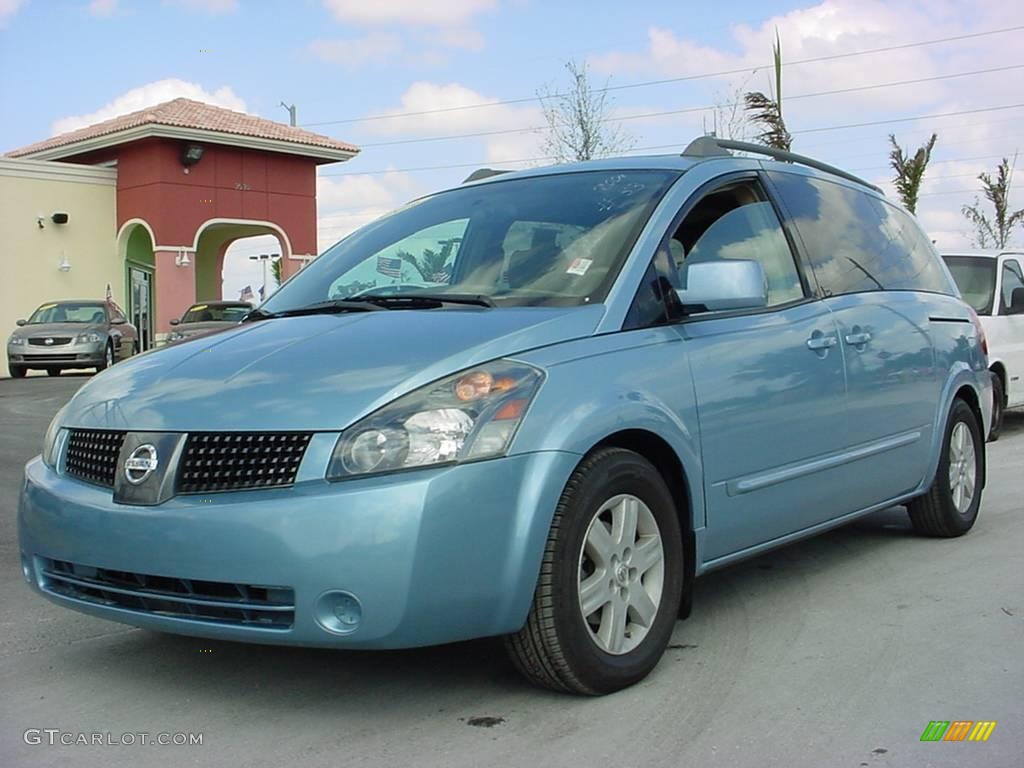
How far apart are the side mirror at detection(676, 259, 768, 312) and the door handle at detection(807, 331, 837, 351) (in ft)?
2.03

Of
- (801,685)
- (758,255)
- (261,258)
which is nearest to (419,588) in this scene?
(801,685)

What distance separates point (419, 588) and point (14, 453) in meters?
7.50

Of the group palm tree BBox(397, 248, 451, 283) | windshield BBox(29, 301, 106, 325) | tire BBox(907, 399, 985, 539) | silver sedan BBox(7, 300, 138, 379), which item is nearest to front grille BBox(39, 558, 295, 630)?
palm tree BBox(397, 248, 451, 283)

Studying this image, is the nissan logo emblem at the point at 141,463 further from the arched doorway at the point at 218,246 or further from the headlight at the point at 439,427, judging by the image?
the arched doorway at the point at 218,246

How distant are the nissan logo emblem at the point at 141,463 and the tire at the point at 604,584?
115 cm

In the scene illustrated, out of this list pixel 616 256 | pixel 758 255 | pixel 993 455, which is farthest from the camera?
pixel 993 455

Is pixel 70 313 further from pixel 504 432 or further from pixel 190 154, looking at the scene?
pixel 504 432

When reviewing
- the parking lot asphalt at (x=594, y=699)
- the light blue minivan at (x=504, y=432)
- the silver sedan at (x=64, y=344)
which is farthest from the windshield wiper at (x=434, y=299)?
the silver sedan at (x=64, y=344)

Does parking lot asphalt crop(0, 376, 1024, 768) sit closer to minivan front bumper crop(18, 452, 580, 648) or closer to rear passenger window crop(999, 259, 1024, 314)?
Answer: minivan front bumper crop(18, 452, 580, 648)

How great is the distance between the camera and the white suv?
10797mm

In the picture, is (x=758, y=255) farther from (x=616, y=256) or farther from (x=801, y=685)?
(x=801, y=685)

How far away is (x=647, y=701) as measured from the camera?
360 centimetres

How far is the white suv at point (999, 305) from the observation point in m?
10.8

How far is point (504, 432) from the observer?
333 cm
